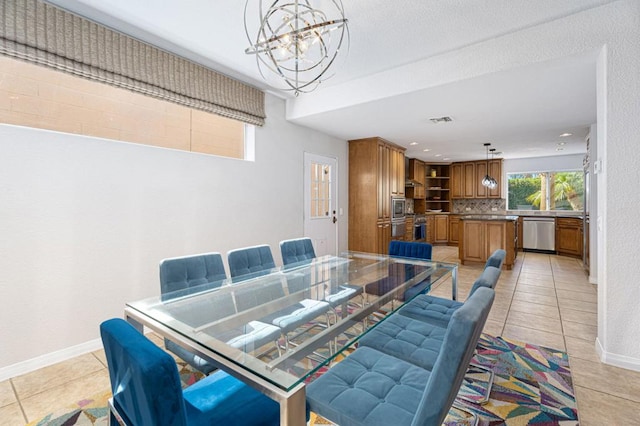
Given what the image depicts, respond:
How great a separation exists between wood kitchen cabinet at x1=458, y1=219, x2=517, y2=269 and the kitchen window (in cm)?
289

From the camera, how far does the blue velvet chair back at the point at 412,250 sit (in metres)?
3.01

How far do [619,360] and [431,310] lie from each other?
4.81 feet

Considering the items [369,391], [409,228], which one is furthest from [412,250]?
[409,228]

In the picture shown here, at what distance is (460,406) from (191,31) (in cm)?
338

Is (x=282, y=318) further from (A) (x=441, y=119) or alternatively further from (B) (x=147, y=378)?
(A) (x=441, y=119)

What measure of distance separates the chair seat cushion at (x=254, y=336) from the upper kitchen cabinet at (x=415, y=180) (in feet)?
22.9

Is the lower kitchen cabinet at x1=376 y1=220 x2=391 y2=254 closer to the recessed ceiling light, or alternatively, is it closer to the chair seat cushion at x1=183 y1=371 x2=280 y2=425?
the recessed ceiling light

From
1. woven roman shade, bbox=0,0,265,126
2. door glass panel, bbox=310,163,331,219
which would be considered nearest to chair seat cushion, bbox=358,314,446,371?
woven roman shade, bbox=0,0,265,126

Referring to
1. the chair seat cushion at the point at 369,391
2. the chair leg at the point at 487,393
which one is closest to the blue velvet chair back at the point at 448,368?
the chair seat cushion at the point at 369,391

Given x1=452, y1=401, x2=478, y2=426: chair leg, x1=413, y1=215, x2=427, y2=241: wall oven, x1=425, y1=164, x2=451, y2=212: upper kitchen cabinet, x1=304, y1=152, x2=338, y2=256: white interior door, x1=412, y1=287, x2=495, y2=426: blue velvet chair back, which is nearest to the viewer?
x1=412, y1=287, x2=495, y2=426: blue velvet chair back

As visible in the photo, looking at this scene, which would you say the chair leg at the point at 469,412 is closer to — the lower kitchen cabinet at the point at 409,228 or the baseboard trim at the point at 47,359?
the baseboard trim at the point at 47,359

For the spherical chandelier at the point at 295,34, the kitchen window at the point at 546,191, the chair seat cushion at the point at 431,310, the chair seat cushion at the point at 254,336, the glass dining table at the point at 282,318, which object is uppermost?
the spherical chandelier at the point at 295,34

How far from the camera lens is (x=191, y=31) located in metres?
2.54

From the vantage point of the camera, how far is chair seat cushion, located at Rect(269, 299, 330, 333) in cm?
147
